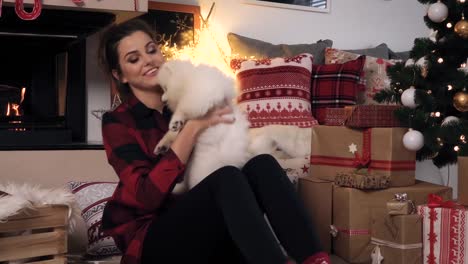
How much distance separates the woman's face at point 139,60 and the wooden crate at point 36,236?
42 cm

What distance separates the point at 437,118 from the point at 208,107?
4.08 ft

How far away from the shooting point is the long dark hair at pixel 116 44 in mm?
1512

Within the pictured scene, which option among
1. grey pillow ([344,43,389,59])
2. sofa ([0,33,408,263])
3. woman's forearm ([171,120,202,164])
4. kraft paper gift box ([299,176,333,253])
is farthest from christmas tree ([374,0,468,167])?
grey pillow ([344,43,389,59])

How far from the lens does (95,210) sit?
202cm

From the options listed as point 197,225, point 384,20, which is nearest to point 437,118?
point 197,225

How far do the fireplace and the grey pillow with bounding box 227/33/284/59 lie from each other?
2.98 ft

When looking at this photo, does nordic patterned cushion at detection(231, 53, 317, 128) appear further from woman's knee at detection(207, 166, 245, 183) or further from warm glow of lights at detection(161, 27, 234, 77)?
woman's knee at detection(207, 166, 245, 183)

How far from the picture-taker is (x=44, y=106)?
8.74ft

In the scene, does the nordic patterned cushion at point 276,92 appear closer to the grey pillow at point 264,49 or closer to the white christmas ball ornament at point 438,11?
the grey pillow at point 264,49

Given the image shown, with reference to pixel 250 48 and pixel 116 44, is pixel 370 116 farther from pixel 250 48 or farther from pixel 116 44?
pixel 250 48

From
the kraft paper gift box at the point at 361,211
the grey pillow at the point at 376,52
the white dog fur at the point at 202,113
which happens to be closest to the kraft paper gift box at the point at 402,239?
the kraft paper gift box at the point at 361,211

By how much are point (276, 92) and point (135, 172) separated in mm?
1460

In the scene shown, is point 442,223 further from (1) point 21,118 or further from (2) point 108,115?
(1) point 21,118

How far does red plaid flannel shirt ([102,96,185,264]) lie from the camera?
1.26 metres
